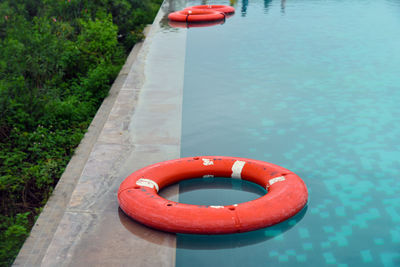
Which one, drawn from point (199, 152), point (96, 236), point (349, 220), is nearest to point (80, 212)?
point (96, 236)

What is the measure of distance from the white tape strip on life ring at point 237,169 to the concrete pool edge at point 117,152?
71cm

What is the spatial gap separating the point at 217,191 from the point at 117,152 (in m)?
1.12

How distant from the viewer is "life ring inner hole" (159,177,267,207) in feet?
12.4

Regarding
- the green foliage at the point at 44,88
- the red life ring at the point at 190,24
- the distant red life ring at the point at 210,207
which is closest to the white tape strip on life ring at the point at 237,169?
the distant red life ring at the point at 210,207

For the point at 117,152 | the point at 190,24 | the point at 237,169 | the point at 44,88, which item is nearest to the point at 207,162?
the point at 237,169

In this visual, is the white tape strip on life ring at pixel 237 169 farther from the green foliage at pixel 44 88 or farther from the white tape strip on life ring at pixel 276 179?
the green foliage at pixel 44 88

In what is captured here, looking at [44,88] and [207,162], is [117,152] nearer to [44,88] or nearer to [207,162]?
[207,162]

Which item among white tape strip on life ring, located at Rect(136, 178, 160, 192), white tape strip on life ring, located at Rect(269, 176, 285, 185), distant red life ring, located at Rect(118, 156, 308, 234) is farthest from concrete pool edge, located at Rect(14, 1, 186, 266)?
white tape strip on life ring, located at Rect(269, 176, 285, 185)

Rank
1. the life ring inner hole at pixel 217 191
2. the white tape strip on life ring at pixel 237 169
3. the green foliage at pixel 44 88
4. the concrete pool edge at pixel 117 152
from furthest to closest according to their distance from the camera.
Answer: the green foliage at pixel 44 88 < the white tape strip on life ring at pixel 237 169 < the life ring inner hole at pixel 217 191 < the concrete pool edge at pixel 117 152

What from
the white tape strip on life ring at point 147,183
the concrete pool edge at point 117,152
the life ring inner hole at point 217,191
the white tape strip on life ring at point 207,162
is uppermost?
the white tape strip on life ring at point 147,183

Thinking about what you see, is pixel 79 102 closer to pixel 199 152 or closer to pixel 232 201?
pixel 199 152

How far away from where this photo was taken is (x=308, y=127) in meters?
5.23

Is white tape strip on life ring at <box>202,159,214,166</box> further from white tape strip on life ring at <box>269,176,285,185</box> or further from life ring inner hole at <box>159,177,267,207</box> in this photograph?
white tape strip on life ring at <box>269,176,285,185</box>

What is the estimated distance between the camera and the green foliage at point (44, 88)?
4227 millimetres
